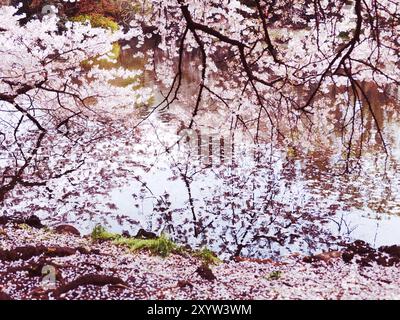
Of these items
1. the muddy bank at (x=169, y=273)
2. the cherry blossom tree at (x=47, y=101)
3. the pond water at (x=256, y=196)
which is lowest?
the muddy bank at (x=169, y=273)

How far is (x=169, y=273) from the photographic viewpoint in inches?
216

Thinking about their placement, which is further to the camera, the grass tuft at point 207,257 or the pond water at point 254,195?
the pond water at point 254,195

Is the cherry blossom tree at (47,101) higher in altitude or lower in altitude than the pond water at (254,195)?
higher

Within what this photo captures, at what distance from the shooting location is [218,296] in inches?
181

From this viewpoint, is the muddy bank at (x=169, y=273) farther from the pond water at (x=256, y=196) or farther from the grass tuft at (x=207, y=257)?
the pond water at (x=256, y=196)

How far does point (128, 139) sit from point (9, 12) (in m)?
4.57

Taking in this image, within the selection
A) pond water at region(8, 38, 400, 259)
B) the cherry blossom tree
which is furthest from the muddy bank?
the cherry blossom tree

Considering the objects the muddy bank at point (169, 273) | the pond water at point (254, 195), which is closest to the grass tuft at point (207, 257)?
the muddy bank at point (169, 273)

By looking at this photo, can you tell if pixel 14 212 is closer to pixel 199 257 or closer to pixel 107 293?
pixel 199 257

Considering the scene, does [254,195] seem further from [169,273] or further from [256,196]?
[169,273]

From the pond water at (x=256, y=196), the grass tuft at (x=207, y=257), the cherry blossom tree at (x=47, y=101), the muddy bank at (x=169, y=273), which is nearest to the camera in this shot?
the muddy bank at (x=169, y=273)

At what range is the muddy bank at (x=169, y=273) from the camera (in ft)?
Answer: 14.8

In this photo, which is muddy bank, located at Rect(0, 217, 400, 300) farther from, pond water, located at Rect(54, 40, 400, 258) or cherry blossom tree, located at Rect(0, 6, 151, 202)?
cherry blossom tree, located at Rect(0, 6, 151, 202)

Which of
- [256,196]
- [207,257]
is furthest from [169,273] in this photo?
[256,196]
